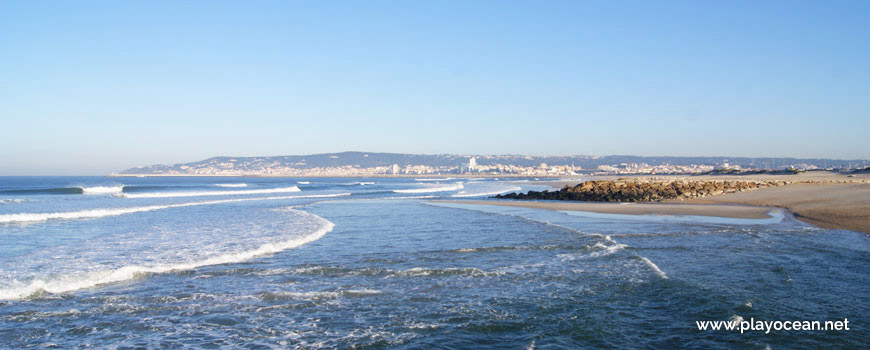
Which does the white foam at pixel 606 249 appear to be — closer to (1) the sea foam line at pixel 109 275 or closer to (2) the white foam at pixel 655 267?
(2) the white foam at pixel 655 267

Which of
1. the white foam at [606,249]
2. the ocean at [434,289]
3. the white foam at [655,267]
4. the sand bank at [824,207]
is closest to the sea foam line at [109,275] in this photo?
the ocean at [434,289]

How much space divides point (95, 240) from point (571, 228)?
13.2 metres

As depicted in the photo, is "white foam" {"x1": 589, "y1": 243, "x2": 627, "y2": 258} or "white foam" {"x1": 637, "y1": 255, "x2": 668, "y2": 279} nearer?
"white foam" {"x1": 637, "y1": 255, "x2": 668, "y2": 279}

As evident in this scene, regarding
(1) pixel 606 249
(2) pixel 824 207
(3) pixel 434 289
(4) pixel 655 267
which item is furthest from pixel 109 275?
(2) pixel 824 207

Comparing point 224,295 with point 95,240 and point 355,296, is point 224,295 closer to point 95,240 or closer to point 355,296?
point 355,296

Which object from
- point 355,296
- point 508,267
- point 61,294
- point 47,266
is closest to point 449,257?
point 508,267

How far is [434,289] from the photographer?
8328 millimetres

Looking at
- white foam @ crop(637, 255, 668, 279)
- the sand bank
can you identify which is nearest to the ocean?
white foam @ crop(637, 255, 668, 279)

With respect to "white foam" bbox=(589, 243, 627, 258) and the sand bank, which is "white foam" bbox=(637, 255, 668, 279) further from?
the sand bank

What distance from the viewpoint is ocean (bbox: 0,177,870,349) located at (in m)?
6.06

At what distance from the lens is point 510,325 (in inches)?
254

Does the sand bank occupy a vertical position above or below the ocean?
above

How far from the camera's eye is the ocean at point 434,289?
19.9 ft

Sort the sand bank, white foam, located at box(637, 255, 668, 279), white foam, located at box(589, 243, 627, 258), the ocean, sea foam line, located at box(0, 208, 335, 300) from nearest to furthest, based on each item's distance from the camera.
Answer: the ocean, sea foam line, located at box(0, 208, 335, 300), white foam, located at box(637, 255, 668, 279), white foam, located at box(589, 243, 627, 258), the sand bank
